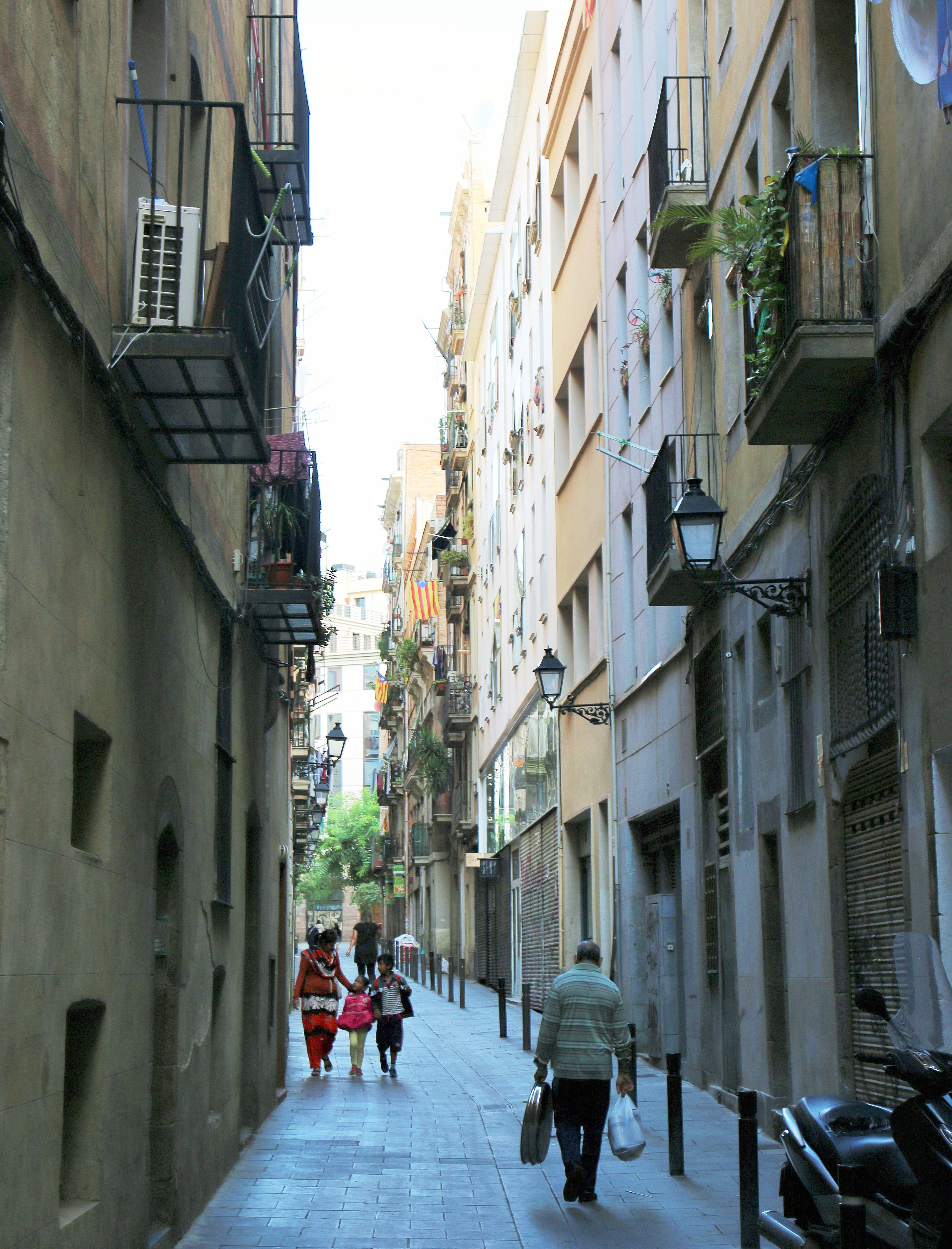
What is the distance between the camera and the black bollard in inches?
350

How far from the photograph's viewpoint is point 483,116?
50.2 metres

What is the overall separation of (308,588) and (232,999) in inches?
143

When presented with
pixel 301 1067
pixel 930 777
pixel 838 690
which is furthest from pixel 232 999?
pixel 301 1067

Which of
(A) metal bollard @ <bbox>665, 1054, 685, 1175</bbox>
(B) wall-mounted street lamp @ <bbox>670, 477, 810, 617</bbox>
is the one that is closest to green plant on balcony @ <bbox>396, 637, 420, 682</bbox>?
(B) wall-mounted street lamp @ <bbox>670, 477, 810, 617</bbox>

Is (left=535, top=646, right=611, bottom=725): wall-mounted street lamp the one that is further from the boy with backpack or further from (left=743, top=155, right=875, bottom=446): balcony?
(left=743, top=155, right=875, bottom=446): balcony

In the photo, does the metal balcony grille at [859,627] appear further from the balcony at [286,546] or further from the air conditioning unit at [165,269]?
the balcony at [286,546]

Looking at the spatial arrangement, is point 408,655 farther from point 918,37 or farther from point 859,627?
point 918,37

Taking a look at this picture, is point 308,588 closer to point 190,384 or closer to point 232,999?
point 232,999

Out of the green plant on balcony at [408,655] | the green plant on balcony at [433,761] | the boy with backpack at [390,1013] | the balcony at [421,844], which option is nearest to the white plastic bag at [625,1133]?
the boy with backpack at [390,1013]

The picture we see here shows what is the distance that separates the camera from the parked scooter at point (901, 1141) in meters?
5.41

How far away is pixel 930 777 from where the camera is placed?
8992 millimetres

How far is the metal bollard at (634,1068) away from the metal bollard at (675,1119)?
10.6 inches

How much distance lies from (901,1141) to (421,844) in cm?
5730

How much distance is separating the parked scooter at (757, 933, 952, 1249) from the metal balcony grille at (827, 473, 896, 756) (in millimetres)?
3729
